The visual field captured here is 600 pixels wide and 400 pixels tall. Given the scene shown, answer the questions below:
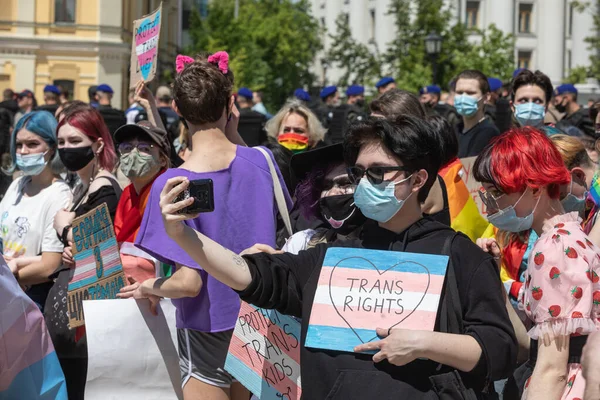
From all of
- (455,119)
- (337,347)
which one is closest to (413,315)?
(337,347)

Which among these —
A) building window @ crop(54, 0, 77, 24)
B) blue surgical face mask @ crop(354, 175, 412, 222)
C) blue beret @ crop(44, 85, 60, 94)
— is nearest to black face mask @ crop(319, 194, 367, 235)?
blue surgical face mask @ crop(354, 175, 412, 222)

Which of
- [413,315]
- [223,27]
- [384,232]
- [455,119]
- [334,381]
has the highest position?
[223,27]

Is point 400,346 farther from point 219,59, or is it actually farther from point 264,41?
point 264,41

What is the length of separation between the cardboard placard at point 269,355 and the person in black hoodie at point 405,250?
16.0 inches

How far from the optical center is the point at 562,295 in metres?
3.51

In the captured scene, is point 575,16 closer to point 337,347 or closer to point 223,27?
point 223,27

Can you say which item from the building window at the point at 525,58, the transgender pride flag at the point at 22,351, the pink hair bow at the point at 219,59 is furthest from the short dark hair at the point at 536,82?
the building window at the point at 525,58

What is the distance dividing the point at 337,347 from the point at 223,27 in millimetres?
48771

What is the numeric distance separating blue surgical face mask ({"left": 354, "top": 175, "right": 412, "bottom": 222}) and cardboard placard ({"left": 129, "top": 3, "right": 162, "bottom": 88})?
2.99m

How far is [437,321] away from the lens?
11.2 feet

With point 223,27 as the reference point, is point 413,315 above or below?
below

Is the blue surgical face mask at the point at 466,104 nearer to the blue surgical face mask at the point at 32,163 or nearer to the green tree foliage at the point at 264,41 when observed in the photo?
the blue surgical face mask at the point at 32,163

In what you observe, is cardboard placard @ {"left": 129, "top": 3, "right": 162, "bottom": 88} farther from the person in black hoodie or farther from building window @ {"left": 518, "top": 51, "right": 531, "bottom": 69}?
building window @ {"left": 518, "top": 51, "right": 531, "bottom": 69}

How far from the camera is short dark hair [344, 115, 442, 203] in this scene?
3586 millimetres
